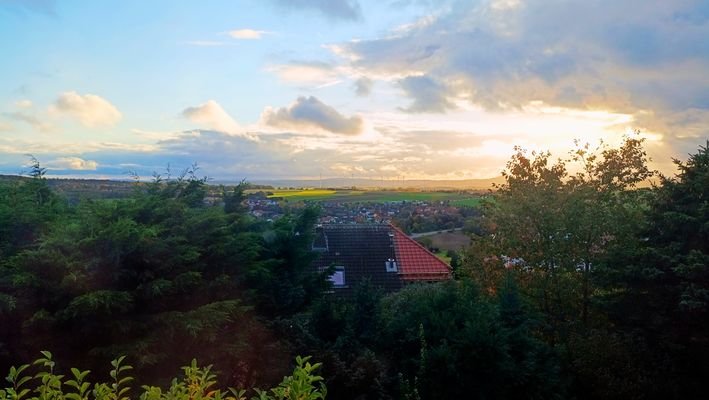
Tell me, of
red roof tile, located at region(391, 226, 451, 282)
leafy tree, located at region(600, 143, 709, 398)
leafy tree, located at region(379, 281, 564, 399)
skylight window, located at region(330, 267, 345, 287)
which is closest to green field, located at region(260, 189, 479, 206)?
red roof tile, located at region(391, 226, 451, 282)

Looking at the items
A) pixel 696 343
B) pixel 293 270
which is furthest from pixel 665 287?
pixel 293 270

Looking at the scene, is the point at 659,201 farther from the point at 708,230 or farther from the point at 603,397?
the point at 603,397

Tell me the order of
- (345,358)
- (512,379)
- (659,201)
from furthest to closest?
(659,201), (345,358), (512,379)

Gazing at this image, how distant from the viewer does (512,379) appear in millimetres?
9531

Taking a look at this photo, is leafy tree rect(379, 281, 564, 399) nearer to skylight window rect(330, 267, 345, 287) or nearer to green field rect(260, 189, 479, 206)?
skylight window rect(330, 267, 345, 287)

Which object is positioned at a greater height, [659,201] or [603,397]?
[659,201]

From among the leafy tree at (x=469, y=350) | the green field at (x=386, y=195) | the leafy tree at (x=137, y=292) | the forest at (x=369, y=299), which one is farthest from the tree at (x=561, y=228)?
the green field at (x=386, y=195)

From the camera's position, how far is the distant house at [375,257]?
25.3m

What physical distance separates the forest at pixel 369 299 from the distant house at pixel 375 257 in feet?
31.0

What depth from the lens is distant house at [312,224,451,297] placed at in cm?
2531

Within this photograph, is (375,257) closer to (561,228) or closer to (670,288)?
(561,228)

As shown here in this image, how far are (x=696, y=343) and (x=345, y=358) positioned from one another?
7964 millimetres

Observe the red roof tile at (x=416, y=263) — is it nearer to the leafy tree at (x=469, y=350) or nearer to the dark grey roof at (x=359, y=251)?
the dark grey roof at (x=359, y=251)

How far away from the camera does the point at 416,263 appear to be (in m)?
27.5
